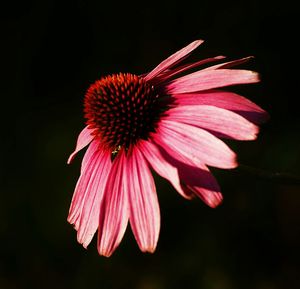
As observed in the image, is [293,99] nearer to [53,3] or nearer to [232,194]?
[232,194]

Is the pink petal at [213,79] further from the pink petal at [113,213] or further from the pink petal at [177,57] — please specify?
the pink petal at [113,213]

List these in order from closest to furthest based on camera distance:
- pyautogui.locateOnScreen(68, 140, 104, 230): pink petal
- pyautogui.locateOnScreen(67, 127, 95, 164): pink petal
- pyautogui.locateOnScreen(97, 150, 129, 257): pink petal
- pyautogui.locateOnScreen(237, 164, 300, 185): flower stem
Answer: pyautogui.locateOnScreen(237, 164, 300, 185): flower stem
pyautogui.locateOnScreen(97, 150, 129, 257): pink petal
pyautogui.locateOnScreen(68, 140, 104, 230): pink petal
pyautogui.locateOnScreen(67, 127, 95, 164): pink petal

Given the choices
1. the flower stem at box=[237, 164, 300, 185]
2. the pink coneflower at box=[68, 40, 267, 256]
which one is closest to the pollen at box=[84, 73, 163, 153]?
the pink coneflower at box=[68, 40, 267, 256]

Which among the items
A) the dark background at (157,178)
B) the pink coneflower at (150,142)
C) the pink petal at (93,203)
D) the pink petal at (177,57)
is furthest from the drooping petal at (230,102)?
the dark background at (157,178)

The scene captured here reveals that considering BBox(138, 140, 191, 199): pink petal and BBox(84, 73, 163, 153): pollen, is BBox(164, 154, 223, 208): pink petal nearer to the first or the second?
BBox(138, 140, 191, 199): pink petal

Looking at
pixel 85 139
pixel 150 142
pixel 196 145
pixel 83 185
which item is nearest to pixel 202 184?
pixel 196 145

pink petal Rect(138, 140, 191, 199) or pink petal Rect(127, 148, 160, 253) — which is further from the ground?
pink petal Rect(138, 140, 191, 199)

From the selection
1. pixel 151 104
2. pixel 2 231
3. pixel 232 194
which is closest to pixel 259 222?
pixel 232 194
